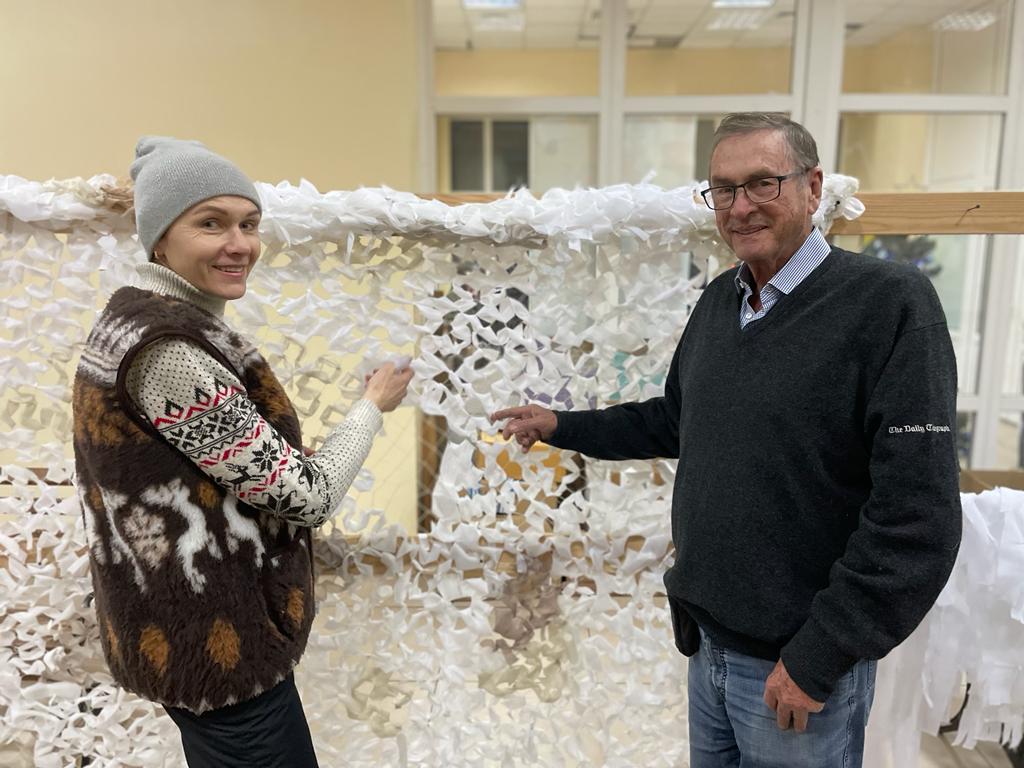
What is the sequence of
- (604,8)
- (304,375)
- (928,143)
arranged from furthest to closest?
(928,143) < (604,8) < (304,375)

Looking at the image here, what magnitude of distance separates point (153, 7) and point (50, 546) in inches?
71.7

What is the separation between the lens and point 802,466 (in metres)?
0.77

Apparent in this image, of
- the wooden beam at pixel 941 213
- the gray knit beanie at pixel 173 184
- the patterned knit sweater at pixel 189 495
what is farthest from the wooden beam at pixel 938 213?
the patterned knit sweater at pixel 189 495

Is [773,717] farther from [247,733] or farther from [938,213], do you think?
[938,213]

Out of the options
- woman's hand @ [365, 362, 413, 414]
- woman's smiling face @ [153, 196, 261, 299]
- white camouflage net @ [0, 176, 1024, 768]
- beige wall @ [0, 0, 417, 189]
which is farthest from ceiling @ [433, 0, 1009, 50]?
woman's smiling face @ [153, 196, 261, 299]

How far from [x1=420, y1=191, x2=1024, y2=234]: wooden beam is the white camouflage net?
5 centimetres

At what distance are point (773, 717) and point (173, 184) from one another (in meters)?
0.91

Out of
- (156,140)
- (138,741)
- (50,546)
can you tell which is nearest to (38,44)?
(50,546)

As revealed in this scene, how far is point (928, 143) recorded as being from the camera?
9.21 feet

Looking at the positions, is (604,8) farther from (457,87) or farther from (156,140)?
(156,140)

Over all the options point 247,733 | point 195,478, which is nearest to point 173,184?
point 195,478

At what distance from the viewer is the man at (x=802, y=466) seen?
694mm

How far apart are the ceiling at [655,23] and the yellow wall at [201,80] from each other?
36 centimetres

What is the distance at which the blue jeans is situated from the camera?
2.64 ft
